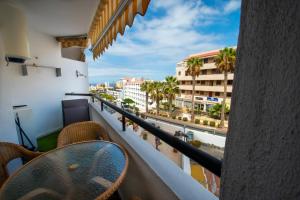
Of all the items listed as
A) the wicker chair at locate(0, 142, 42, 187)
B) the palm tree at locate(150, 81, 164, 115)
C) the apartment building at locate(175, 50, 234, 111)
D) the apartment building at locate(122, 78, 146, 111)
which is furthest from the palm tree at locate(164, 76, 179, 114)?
the apartment building at locate(122, 78, 146, 111)

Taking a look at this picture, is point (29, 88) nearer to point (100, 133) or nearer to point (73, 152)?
point (100, 133)

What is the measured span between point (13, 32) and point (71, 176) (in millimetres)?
2350

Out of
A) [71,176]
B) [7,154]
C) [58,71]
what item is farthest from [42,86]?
[71,176]

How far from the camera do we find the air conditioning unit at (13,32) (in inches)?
80.8

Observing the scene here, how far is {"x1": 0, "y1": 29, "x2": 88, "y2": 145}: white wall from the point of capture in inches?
119

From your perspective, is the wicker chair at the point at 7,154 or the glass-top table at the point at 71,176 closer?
the glass-top table at the point at 71,176

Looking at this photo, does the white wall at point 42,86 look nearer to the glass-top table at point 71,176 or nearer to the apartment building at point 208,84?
the glass-top table at point 71,176

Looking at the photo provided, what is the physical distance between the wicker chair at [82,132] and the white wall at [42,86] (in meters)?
0.97

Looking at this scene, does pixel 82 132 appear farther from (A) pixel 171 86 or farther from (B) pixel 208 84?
(B) pixel 208 84

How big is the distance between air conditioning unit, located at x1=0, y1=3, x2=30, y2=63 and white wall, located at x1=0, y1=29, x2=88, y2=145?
0.32 m

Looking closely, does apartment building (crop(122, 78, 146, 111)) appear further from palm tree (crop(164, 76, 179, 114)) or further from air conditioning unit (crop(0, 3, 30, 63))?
air conditioning unit (crop(0, 3, 30, 63))

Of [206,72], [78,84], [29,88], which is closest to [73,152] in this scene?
[29,88]

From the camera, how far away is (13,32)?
6.97 ft

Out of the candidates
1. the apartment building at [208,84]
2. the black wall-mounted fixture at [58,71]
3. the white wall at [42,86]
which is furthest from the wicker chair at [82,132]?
the apartment building at [208,84]
